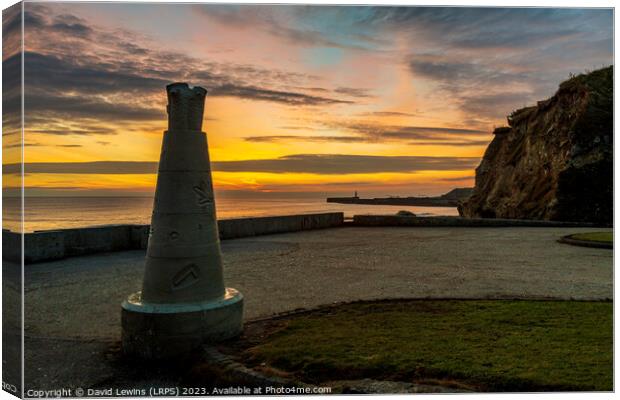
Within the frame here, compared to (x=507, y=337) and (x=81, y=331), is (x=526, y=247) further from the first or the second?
(x=81, y=331)

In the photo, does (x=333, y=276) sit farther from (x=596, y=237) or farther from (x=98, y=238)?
Result: (x=596, y=237)

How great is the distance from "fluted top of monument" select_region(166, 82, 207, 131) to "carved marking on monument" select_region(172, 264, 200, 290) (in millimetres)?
1520

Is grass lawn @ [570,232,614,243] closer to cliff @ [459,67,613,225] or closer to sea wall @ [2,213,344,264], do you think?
cliff @ [459,67,613,225]

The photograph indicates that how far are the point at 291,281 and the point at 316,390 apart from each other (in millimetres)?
5003

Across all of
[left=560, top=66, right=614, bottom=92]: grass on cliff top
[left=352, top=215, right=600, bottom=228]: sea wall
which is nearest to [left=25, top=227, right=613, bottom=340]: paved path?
[left=352, top=215, right=600, bottom=228]: sea wall

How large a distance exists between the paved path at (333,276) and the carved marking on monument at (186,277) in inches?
51.9

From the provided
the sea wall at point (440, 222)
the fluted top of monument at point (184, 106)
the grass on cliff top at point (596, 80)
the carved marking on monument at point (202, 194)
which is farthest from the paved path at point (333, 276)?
the grass on cliff top at point (596, 80)

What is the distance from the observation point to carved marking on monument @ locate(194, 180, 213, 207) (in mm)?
5855

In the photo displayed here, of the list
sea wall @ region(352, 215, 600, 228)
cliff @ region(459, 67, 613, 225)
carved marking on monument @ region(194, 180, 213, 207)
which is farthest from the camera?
cliff @ region(459, 67, 613, 225)

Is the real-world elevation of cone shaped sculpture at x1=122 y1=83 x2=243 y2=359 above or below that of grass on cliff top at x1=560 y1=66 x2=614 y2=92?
below

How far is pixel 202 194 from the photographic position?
5.89 metres

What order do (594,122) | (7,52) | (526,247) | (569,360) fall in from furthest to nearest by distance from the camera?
(594,122)
(526,247)
(7,52)
(569,360)

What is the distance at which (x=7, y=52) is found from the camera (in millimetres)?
5445

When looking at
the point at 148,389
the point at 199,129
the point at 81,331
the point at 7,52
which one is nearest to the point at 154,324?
the point at 148,389
